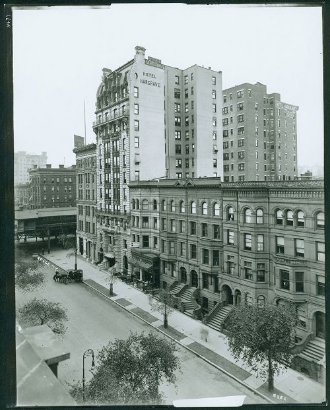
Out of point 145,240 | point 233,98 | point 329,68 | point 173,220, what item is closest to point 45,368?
point 329,68

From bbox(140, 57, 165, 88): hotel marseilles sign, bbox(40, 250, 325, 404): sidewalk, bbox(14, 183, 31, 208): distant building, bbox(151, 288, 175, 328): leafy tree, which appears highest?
bbox(140, 57, 165, 88): hotel marseilles sign

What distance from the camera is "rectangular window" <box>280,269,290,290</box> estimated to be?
766 inches

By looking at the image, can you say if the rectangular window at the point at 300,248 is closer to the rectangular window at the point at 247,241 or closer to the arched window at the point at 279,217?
the arched window at the point at 279,217

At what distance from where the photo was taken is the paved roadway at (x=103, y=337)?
50.3 feet

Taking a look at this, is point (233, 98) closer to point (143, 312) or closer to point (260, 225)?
point (260, 225)

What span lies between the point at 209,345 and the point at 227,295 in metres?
5.68

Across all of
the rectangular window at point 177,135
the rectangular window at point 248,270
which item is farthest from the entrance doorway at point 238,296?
the rectangular window at point 177,135

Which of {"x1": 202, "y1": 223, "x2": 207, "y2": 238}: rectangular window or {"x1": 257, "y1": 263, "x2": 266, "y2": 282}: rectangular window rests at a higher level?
{"x1": 202, "y1": 223, "x2": 207, "y2": 238}: rectangular window

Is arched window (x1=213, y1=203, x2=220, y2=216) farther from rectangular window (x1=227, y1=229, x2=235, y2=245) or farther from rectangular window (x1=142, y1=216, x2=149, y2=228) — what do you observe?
rectangular window (x1=142, y1=216, x2=149, y2=228)

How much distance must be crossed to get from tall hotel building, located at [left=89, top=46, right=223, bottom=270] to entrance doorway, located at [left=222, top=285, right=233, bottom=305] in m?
13.8

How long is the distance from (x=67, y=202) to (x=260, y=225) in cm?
3667

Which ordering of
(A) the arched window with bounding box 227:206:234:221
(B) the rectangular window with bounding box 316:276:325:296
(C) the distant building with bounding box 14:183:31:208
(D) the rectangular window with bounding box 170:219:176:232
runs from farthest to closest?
1. (D) the rectangular window with bounding box 170:219:176:232
2. (A) the arched window with bounding box 227:206:234:221
3. (B) the rectangular window with bounding box 316:276:325:296
4. (C) the distant building with bounding box 14:183:31:208

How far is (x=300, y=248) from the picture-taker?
1916cm

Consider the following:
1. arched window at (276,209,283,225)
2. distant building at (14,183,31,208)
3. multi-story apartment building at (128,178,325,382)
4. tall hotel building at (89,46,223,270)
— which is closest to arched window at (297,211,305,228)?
multi-story apartment building at (128,178,325,382)
